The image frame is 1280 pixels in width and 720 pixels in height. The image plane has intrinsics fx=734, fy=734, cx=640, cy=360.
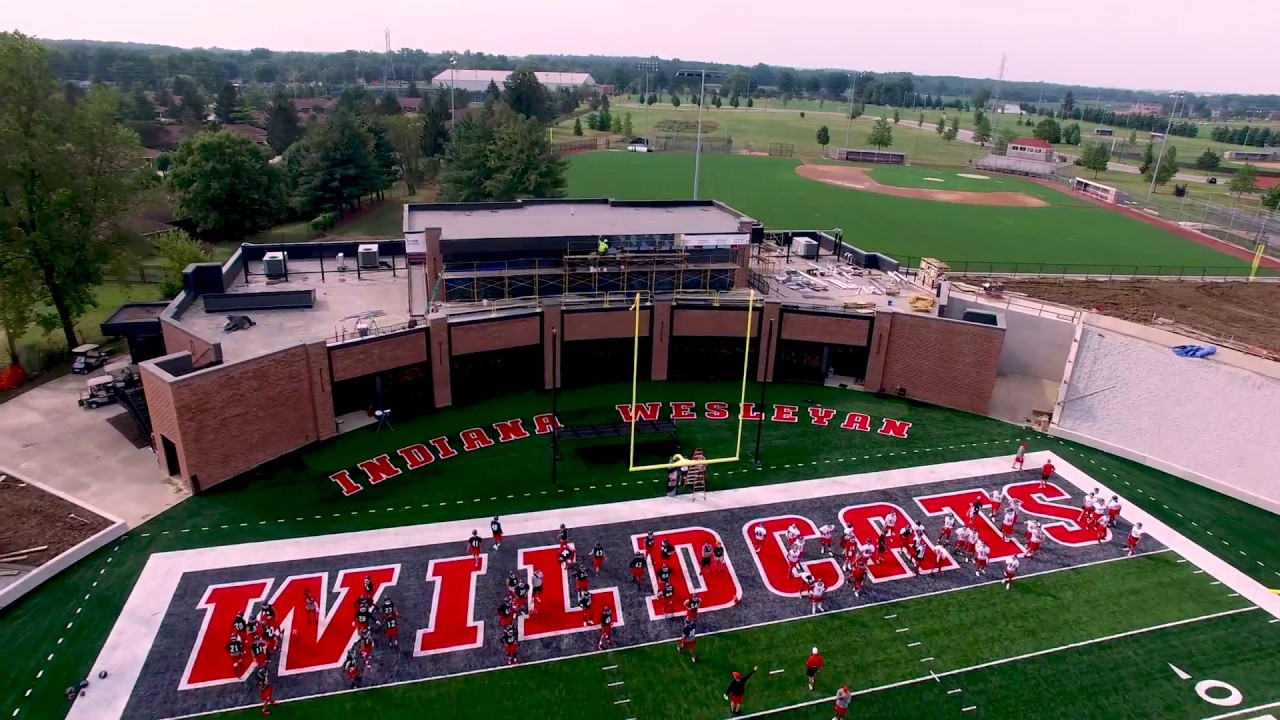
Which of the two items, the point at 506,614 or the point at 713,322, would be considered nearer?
the point at 506,614

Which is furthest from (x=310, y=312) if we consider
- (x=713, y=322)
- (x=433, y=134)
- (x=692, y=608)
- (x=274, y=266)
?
(x=433, y=134)

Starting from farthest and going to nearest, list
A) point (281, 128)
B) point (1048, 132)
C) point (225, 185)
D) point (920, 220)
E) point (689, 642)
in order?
point (1048, 132) < point (281, 128) < point (920, 220) < point (225, 185) < point (689, 642)

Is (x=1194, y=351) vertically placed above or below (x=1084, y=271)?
above

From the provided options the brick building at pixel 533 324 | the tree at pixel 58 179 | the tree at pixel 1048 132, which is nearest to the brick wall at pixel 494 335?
the brick building at pixel 533 324

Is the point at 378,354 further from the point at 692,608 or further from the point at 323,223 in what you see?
the point at 323,223

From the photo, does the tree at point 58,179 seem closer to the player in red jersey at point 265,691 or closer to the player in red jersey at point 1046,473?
the player in red jersey at point 265,691

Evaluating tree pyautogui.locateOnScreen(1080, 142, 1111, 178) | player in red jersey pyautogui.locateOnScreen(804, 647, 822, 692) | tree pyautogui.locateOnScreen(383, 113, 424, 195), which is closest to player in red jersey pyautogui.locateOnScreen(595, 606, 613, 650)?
player in red jersey pyautogui.locateOnScreen(804, 647, 822, 692)
